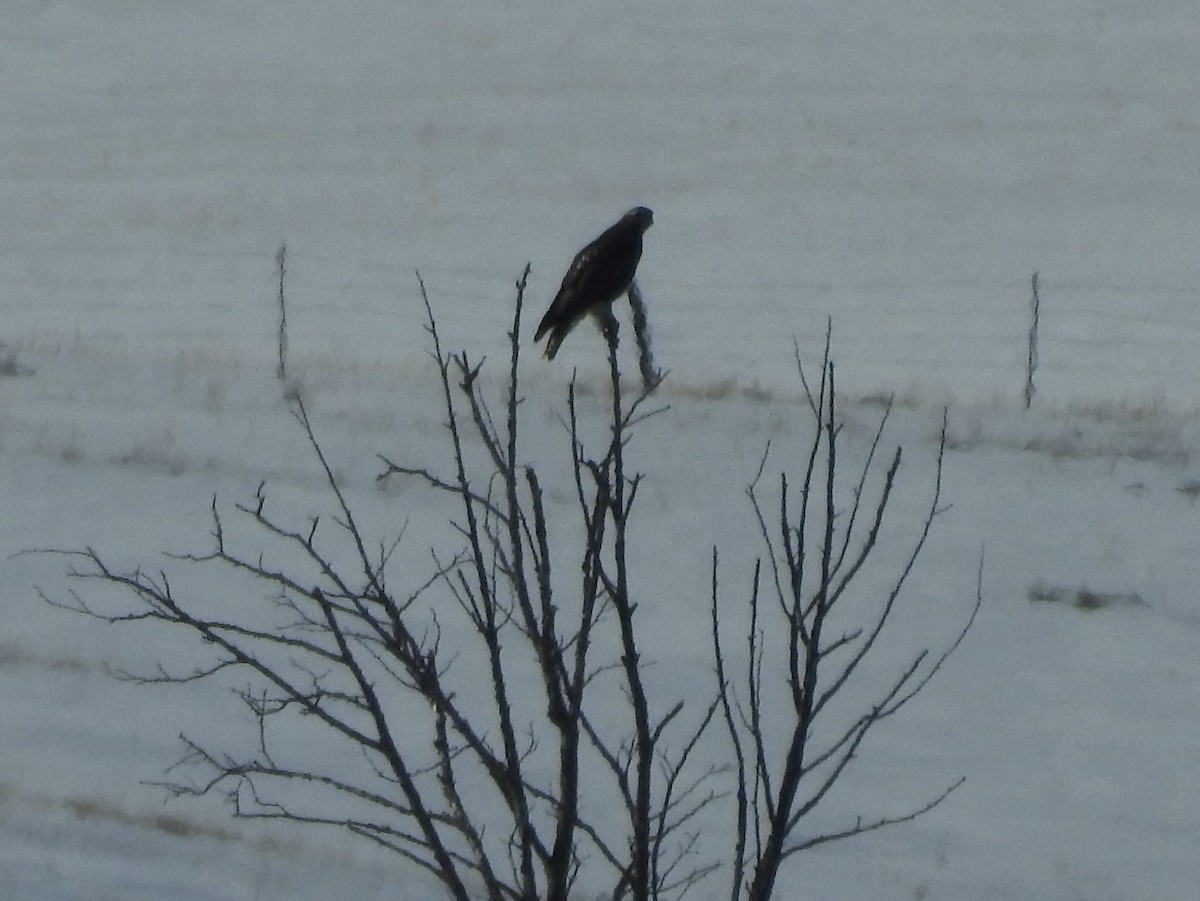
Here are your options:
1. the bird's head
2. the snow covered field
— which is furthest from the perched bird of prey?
the snow covered field

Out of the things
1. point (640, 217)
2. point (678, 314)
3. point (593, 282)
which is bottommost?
point (678, 314)

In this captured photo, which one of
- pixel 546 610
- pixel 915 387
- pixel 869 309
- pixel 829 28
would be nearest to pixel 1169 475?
pixel 915 387

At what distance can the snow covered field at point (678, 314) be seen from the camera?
8.70 meters

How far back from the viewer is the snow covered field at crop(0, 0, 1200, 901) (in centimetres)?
870

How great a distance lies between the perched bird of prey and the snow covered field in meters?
2.01

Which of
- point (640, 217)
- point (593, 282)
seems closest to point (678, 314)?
point (640, 217)

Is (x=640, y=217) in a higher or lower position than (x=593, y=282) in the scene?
higher

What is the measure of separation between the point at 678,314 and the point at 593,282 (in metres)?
15.8

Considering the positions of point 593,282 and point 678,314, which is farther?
point 678,314

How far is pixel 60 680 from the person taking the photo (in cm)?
1001

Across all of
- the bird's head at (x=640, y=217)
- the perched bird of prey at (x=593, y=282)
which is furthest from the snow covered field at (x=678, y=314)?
the bird's head at (x=640, y=217)

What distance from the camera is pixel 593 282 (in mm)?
7312

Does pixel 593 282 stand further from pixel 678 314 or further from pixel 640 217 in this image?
pixel 678 314

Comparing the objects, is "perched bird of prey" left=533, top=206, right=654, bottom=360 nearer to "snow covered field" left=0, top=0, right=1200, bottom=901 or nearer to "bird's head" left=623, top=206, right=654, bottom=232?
"bird's head" left=623, top=206, right=654, bottom=232
